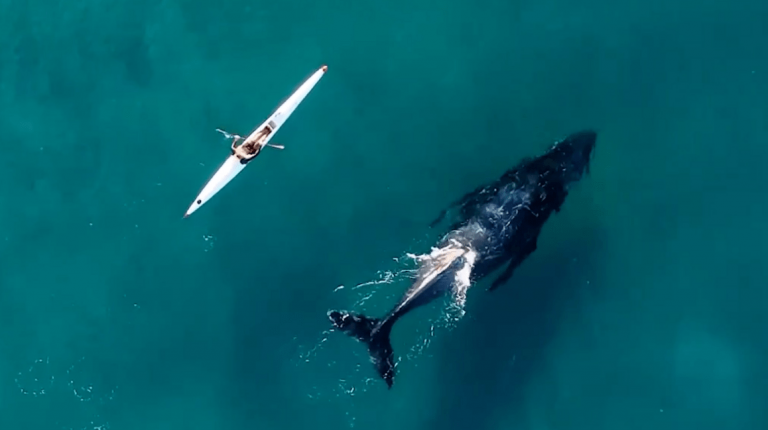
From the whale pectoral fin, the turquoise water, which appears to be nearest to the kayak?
the turquoise water

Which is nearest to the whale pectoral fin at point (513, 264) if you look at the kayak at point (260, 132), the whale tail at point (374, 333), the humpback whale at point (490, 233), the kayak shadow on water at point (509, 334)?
the humpback whale at point (490, 233)

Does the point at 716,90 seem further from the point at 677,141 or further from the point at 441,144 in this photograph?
the point at 441,144

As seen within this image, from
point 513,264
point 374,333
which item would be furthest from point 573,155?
point 374,333

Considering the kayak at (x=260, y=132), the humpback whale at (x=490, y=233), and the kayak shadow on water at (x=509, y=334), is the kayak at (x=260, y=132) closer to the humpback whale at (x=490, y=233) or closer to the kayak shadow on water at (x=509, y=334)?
the humpback whale at (x=490, y=233)

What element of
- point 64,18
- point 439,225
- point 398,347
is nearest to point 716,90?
point 439,225

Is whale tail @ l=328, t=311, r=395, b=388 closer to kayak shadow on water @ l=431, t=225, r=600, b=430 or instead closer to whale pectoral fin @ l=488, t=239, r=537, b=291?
kayak shadow on water @ l=431, t=225, r=600, b=430

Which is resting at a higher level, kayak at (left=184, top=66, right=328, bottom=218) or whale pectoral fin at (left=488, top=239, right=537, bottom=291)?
kayak at (left=184, top=66, right=328, bottom=218)
